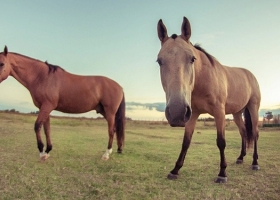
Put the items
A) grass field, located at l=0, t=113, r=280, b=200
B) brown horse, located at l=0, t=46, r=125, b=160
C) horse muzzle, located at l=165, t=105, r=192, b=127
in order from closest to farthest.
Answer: horse muzzle, located at l=165, t=105, r=192, b=127 < grass field, located at l=0, t=113, r=280, b=200 < brown horse, located at l=0, t=46, r=125, b=160

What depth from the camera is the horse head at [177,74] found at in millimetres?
2861

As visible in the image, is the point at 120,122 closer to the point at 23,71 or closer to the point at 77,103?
the point at 77,103

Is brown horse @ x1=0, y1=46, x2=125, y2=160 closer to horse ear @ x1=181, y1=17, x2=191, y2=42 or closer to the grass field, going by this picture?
the grass field

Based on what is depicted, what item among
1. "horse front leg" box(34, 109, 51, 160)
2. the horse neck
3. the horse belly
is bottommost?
"horse front leg" box(34, 109, 51, 160)

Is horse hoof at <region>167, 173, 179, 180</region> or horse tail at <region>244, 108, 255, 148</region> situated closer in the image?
horse hoof at <region>167, 173, 179, 180</region>

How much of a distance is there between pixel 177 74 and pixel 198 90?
1.19 metres

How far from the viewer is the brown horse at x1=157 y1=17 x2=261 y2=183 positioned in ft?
9.93

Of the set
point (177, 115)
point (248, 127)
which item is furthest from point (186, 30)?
point (248, 127)

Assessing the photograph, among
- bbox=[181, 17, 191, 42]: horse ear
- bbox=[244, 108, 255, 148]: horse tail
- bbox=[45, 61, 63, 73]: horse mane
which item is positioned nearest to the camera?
bbox=[181, 17, 191, 42]: horse ear

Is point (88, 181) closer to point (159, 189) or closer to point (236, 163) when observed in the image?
point (159, 189)

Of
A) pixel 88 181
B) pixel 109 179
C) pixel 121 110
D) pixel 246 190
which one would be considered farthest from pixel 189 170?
pixel 121 110

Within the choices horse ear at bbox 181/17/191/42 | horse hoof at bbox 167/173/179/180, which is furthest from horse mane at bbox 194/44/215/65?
horse hoof at bbox 167/173/179/180

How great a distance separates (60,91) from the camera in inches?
246

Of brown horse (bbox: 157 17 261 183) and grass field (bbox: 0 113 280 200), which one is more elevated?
brown horse (bbox: 157 17 261 183)
